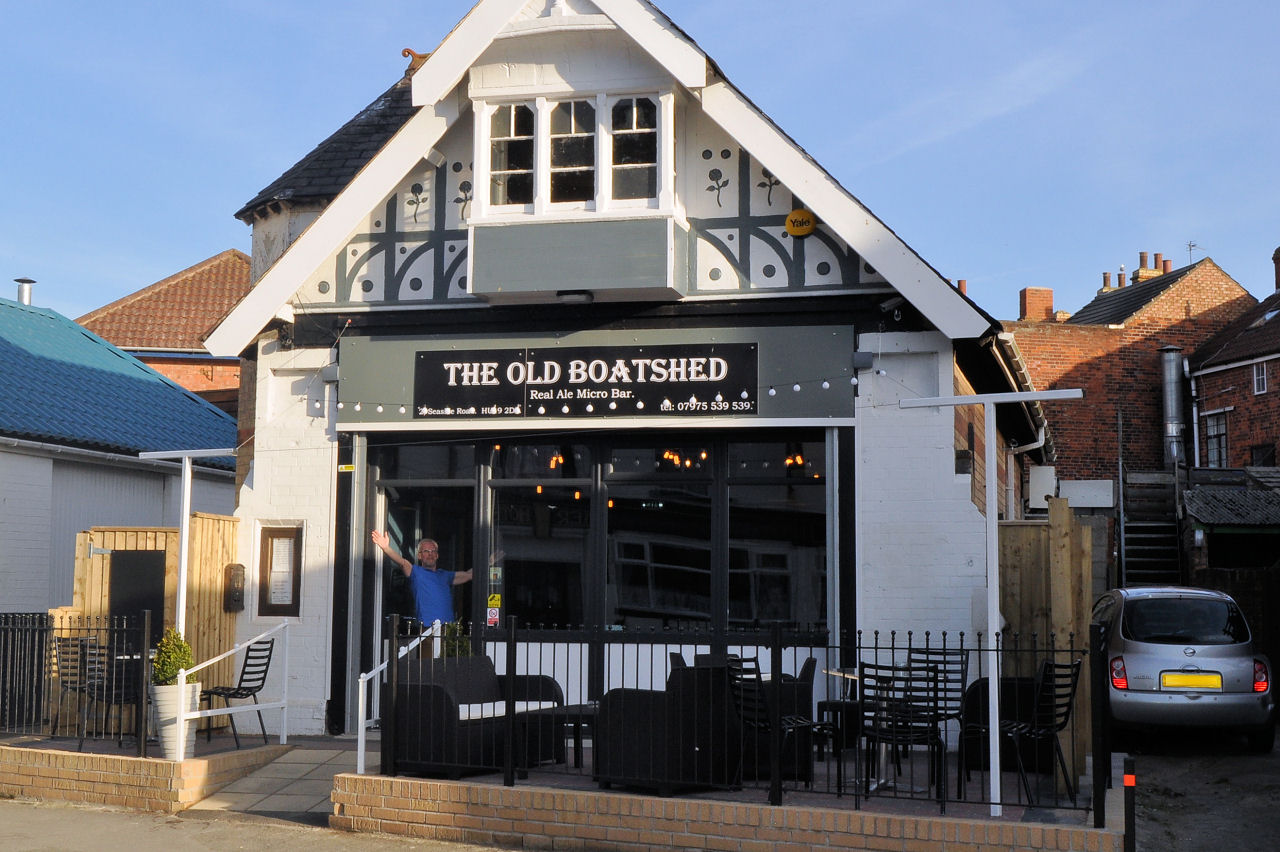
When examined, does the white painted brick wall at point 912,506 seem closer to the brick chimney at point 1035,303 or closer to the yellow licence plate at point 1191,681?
the yellow licence plate at point 1191,681

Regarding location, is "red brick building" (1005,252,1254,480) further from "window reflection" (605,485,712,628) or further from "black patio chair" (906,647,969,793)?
"black patio chair" (906,647,969,793)

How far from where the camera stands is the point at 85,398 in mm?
19562

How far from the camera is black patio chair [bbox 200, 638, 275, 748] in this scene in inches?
482

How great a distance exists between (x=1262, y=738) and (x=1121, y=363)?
82.7ft

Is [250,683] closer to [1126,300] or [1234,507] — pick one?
[1234,507]

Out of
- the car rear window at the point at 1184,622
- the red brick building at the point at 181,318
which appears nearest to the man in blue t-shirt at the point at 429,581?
the car rear window at the point at 1184,622

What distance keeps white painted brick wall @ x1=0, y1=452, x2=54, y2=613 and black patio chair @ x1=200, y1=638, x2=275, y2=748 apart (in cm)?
490

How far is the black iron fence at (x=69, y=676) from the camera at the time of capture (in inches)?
471

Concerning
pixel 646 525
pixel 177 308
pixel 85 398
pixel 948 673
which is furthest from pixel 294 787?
pixel 177 308

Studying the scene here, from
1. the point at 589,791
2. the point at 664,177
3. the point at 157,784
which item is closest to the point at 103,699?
the point at 157,784

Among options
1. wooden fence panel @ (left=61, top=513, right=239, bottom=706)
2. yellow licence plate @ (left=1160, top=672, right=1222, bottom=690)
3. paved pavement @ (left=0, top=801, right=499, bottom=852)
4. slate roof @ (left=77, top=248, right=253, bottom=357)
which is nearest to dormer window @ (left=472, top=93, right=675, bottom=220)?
wooden fence panel @ (left=61, top=513, right=239, bottom=706)

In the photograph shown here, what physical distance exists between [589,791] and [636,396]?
469 centimetres

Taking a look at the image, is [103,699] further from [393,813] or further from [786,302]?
[786,302]

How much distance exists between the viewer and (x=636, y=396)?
13023 millimetres
